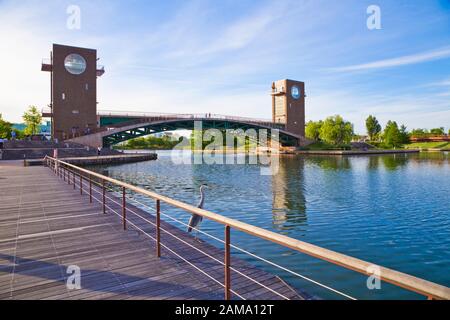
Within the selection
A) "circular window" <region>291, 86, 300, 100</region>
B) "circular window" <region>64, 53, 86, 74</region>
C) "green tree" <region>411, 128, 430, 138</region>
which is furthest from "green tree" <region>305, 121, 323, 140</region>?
"circular window" <region>64, 53, 86, 74</region>

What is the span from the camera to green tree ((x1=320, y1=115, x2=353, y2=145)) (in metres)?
100

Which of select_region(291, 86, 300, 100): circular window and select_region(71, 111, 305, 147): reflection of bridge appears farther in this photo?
select_region(291, 86, 300, 100): circular window

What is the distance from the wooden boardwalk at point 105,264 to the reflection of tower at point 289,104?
Answer: 91.4 meters

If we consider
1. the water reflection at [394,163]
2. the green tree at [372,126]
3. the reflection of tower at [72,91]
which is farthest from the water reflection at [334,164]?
the green tree at [372,126]

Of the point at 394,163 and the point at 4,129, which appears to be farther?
the point at 4,129

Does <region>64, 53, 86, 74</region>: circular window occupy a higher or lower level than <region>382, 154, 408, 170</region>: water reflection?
higher

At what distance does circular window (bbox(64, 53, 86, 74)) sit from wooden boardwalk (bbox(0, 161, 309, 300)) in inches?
2316

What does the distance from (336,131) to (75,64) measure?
73072 mm

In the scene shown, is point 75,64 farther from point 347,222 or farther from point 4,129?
point 347,222

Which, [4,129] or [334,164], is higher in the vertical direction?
[4,129]

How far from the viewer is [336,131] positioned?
99.8 m

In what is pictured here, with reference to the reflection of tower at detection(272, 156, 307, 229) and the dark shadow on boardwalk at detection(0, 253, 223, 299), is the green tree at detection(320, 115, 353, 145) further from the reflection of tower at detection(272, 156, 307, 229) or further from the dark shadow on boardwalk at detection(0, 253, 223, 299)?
the dark shadow on boardwalk at detection(0, 253, 223, 299)
